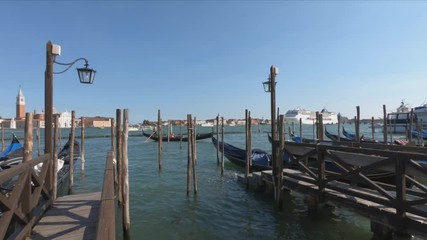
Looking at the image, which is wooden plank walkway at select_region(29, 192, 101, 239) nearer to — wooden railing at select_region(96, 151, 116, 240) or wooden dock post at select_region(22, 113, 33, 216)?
wooden dock post at select_region(22, 113, 33, 216)

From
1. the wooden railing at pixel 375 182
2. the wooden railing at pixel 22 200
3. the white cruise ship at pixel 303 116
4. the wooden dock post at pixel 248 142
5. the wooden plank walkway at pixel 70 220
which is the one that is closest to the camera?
the wooden railing at pixel 22 200

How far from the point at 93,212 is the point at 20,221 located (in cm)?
125

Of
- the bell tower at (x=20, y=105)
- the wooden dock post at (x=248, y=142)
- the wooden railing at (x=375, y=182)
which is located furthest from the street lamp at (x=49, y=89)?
the bell tower at (x=20, y=105)

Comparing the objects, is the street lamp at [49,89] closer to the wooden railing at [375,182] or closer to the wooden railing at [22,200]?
the wooden railing at [22,200]

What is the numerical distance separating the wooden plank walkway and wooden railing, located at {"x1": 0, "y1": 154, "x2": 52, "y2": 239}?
0.13 m

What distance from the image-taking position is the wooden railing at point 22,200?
2.73 meters

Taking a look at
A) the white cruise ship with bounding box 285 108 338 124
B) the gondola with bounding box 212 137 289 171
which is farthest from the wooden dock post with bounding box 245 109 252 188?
the white cruise ship with bounding box 285 108 338 124

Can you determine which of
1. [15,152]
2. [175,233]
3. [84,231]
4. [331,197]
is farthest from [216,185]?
[15,152]

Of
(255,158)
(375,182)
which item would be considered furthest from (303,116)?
(375,182)

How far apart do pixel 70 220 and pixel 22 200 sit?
2.78 feet

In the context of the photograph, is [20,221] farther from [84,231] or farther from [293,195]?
[293,195]

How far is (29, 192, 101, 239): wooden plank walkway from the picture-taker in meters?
3.65

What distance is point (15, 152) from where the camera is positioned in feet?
35.7

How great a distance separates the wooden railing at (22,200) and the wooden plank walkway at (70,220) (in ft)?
0.43
